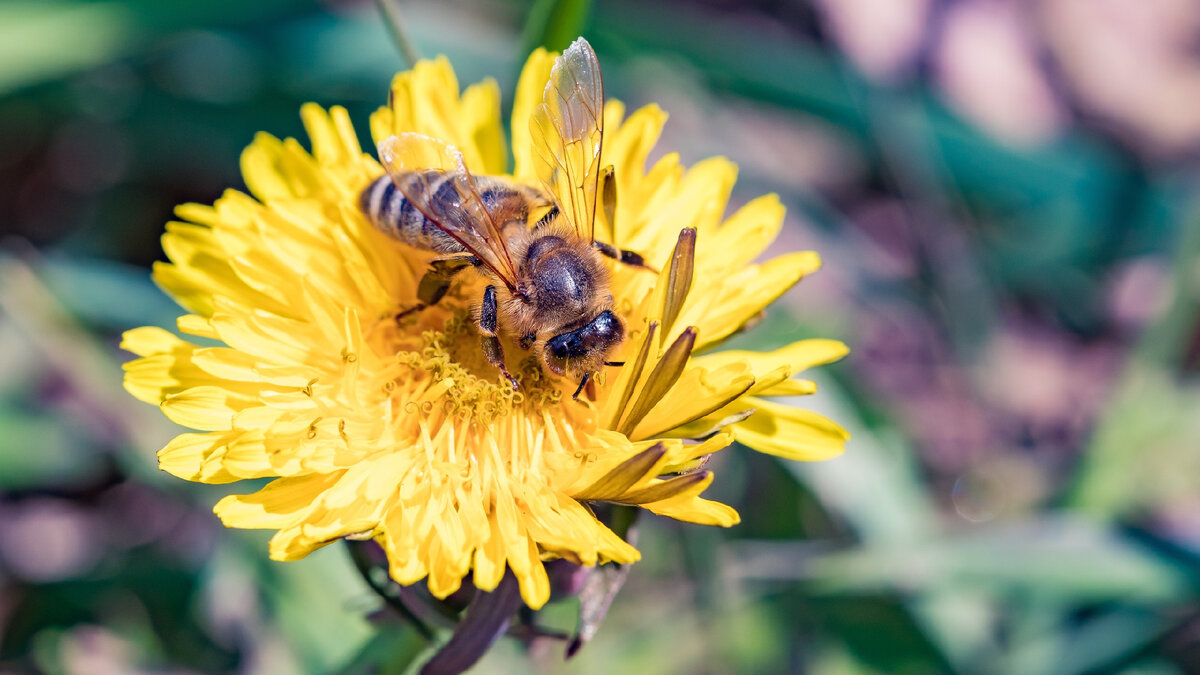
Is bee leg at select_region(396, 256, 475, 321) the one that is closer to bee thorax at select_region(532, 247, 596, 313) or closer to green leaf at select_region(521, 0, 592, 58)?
bee thorax at select_region(532, 247, 596, 313)

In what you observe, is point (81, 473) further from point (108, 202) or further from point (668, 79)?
point (668, 79)

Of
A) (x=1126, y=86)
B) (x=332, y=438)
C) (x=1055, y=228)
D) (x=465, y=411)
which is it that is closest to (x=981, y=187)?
(x=1055, y=228)

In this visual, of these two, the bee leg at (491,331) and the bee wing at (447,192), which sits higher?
the bee wing at (447,192)

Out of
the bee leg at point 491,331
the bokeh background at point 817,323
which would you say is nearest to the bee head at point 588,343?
the bee leg at point 491,331

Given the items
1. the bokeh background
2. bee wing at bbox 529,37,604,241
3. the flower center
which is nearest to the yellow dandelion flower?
the flower center

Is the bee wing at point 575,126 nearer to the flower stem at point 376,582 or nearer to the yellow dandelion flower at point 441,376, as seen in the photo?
the yellow dandelion flower at point 441,376
